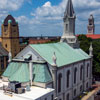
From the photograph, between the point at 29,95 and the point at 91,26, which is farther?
the point at 91,26

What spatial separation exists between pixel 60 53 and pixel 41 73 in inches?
357

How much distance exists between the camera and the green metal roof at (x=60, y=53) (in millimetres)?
36125

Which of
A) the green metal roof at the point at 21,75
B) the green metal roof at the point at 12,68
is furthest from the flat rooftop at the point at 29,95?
the green metal roof at the point at 12,68

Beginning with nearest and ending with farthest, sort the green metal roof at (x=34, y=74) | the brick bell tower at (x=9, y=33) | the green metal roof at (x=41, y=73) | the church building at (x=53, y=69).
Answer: the green metal roof at (x=41, y=73) < the green metal roof at (x=34, y=74) < the church building at (x=53, y=69) < the brick bell tower at (x=9, y=33)

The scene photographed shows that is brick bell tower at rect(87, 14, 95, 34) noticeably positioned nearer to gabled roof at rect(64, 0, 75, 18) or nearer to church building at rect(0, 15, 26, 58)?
church building at rect(0, 15, 26, 58)

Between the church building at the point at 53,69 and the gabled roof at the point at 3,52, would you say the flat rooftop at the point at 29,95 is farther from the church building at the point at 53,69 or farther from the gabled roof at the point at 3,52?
the gabled roof at the point at 3,52

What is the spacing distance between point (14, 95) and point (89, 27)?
15220cm

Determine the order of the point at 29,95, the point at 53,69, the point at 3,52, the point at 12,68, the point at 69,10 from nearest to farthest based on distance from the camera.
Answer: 1. the point at 29,95
2. the point at 53,69
3. the point at 12,68
4. the point at 69,10
5. the point at 3,52

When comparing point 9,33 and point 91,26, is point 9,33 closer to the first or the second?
point 9,33

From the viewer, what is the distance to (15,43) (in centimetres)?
6656

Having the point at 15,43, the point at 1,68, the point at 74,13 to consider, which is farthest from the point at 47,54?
the point at 15,43

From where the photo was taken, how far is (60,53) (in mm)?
40625

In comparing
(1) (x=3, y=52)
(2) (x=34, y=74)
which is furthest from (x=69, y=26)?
(1) (x=3, y=52)

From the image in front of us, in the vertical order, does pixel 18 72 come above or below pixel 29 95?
above
